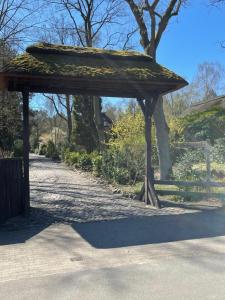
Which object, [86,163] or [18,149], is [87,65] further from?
[18,149]

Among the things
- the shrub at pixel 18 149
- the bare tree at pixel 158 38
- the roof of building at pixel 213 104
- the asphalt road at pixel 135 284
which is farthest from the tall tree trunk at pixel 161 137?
the shrub at pixel 18 149

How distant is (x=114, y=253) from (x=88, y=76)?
190 inches

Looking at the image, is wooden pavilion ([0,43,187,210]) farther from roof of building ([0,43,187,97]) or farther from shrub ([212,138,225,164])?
shrub ([212,138,225,164])

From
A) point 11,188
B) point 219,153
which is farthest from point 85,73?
point 219,153

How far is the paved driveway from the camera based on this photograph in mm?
5293

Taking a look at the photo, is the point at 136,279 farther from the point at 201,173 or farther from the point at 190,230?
the point at 201,173

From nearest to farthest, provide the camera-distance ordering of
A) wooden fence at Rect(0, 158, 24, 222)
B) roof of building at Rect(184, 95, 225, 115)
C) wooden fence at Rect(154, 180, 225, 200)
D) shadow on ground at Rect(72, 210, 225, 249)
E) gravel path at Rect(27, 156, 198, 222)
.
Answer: shadow on ground at Rect(72, 210, 225, 249), wooden fence at Rect(0, 158, 24, 222), gravel path at Rect(27, 156, 198, 222), wooden fence at Rect(154, 180, 225, 200), roof of building at Rect(184, 95, 225, 115)

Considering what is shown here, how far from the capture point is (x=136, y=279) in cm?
564

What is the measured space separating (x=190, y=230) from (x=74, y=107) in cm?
3467

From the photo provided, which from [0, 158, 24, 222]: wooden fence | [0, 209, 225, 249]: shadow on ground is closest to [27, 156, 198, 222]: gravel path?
[0, 209, 225, 249]: shadow on ground

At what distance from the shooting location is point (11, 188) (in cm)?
1021

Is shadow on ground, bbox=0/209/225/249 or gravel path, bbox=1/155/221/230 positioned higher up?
gravel path, bbox=1/155/221/230

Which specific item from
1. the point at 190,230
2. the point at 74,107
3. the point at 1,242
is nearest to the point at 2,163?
the point at 1,242

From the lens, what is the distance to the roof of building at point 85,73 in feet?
32.4
